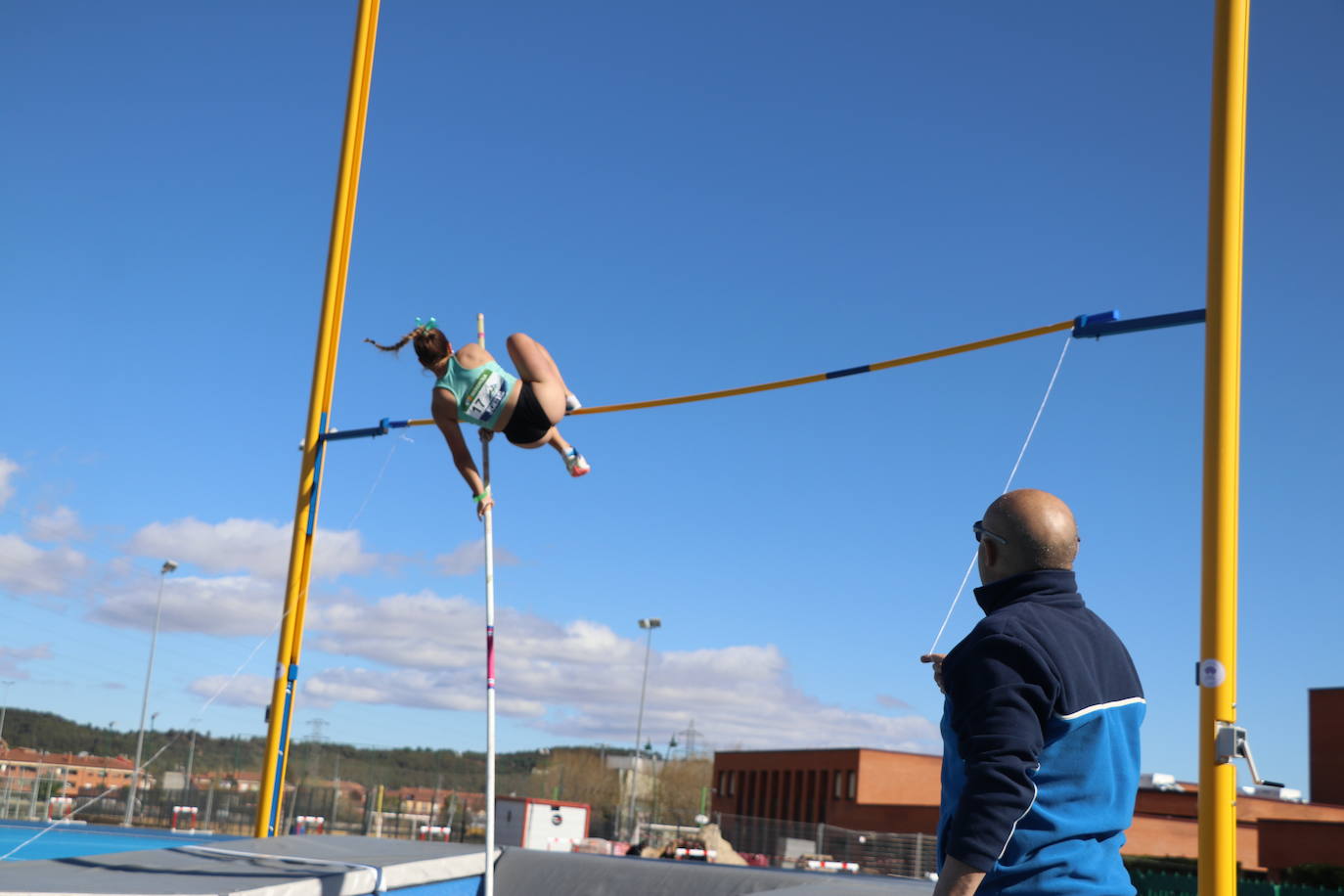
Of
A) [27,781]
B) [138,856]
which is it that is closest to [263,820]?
[138,856]

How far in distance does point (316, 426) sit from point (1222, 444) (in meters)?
5.80

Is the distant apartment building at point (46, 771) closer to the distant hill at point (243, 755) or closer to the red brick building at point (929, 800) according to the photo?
the distant hill at point (243, 755)

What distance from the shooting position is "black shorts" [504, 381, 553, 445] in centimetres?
570

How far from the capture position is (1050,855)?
180cm

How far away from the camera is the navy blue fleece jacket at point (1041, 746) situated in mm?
1727

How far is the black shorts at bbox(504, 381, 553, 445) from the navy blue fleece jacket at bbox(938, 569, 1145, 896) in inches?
155

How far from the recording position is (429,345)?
19.0 ft

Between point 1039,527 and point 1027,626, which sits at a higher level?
point 1039,527

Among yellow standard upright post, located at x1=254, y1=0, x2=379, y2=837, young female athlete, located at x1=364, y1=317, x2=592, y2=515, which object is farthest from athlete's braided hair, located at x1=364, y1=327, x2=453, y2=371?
yellow standard upright post, located at x1=254, y1=0, x2=379, y2=837

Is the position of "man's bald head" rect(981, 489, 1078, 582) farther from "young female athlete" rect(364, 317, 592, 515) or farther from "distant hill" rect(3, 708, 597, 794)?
"distant hill" rect(3, 708, 597, 794)

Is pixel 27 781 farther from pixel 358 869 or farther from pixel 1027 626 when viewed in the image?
pixel 1027 626

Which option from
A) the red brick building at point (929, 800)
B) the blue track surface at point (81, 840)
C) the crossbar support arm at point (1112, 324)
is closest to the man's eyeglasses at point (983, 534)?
the crossbar support arm at point (1112, 324)

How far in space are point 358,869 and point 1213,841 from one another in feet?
11.5

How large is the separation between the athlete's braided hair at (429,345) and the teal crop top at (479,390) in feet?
0.28
